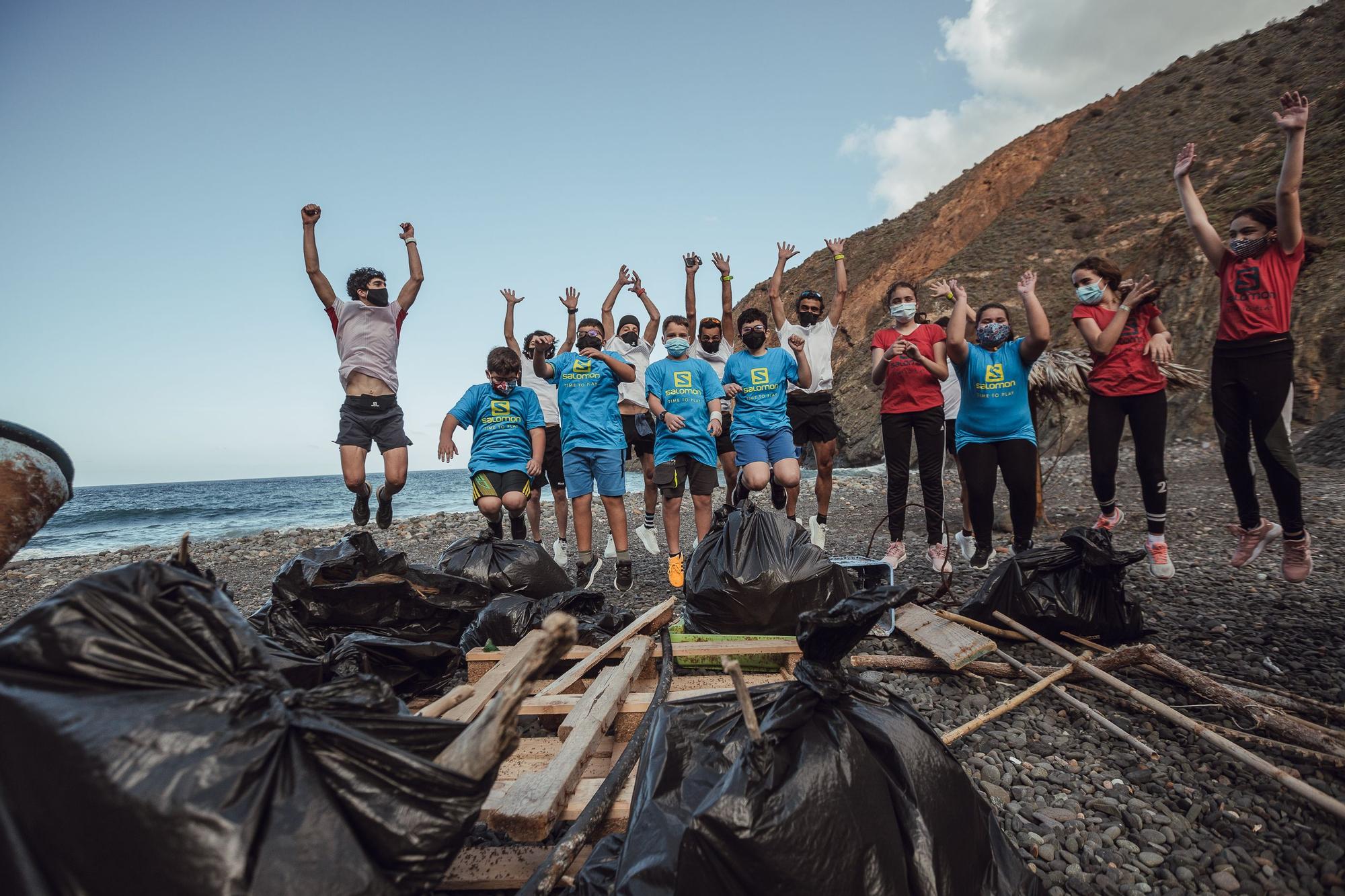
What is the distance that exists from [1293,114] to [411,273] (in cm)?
592

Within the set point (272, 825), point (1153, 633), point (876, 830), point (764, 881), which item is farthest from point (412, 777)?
point (1153, 633)

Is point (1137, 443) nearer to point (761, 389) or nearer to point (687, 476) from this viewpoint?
point (761, 389)

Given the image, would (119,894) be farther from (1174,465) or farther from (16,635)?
(1174,465)

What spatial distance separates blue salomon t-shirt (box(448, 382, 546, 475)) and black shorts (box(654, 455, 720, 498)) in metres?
1.25

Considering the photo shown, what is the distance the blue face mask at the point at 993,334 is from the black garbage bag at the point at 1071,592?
177cm

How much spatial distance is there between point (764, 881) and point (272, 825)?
2.57 feet

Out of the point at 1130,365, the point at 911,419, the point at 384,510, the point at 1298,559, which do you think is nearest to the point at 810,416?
the point at 911,419

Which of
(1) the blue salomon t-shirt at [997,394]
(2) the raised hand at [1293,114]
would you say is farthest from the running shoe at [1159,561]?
(2) the raised hand at [1293,114]

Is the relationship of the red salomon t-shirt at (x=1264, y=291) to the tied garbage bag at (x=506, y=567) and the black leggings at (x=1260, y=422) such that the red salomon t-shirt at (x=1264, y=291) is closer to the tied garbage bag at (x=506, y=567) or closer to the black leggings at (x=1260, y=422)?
the black leggings at (x=1260, y=422)

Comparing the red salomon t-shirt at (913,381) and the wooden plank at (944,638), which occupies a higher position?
the red salomon t-shirt at (913,381)

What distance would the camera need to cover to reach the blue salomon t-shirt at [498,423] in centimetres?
509

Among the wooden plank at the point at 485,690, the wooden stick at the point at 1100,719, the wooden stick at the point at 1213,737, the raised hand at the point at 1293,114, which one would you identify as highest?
the raised hand at the point at 1293,114

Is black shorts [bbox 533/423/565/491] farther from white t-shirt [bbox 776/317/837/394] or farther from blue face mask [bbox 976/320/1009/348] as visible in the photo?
blue face mask [bbox 976/320/1009/348]

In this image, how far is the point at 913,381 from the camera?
4633 millimetres
